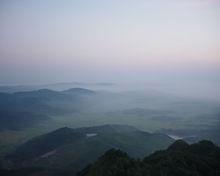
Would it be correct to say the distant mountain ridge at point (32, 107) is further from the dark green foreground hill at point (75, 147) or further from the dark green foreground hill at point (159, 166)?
the dark green foreground hill at point (159, 166)

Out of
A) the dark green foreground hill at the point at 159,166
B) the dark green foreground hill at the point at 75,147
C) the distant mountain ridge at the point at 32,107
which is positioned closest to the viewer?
the dark green foreground hill at the point at 159,166

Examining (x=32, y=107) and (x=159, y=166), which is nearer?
(x=159, y=166)

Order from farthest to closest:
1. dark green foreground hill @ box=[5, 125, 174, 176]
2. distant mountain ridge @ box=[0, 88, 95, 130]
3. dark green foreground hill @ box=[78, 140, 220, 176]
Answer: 1. distant mountain ridge @ box=[0, 88, 95, 130]
2. dark green foreground hill @ box=[5, 125, 174, 176]
3. dark green foreground hill @ box=[78, 140, 220, 176]

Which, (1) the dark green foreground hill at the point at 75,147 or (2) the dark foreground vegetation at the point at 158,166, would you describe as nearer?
(2) the dark foreground vegetation at the point at 158,166

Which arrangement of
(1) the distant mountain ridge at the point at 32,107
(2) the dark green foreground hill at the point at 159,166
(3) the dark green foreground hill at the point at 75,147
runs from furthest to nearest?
(1) the distant mountain ridge at the point at 32,107
(3) the dark green foreground hill at the point at 75,147
(2) the dark green foreground hill at the point at 159,166

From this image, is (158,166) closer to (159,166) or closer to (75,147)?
(159,166)

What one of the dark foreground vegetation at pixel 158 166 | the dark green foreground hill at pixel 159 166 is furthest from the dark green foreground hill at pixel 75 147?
the dark green foreground hill at pixel 159 166

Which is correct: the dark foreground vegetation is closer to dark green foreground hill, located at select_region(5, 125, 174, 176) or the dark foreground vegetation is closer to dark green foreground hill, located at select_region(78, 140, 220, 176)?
dark green foreground hill, located at select_region(78, 140, 220, 176)

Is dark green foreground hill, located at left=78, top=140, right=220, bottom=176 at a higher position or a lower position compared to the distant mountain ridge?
higher

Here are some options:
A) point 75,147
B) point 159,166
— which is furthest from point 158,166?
point 75,147

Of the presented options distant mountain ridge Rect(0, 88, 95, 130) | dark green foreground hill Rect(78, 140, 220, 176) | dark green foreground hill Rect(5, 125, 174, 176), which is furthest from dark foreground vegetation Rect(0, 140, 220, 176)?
distant mountain ridge Rect(0, 88, 95, 130)

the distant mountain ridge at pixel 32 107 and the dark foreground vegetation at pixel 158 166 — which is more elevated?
the dark foreground vegetation at pixel 158 166
